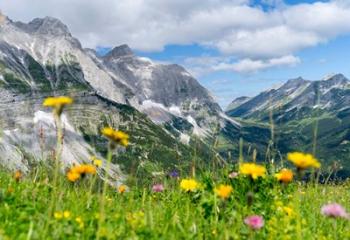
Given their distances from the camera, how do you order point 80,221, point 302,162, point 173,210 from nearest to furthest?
point 302,162, point 80,221, point 173,210

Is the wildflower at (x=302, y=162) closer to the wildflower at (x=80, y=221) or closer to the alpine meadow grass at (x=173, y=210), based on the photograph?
the alpine meadow grass at (x=173, y=210)

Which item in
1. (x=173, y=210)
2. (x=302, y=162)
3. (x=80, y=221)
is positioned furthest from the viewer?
(x=173, y=210)

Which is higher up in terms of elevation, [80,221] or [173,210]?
[80,221]

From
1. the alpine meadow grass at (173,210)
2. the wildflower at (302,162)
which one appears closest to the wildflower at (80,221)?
the alpine meadow grass at (173,210)

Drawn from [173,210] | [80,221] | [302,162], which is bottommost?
[173,210]

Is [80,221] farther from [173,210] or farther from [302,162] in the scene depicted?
[302,162]

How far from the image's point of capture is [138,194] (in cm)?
1103

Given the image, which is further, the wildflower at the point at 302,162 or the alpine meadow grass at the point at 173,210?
the alpine meadow grass at the point at 173,210

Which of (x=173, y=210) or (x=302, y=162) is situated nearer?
(x=302, y=162)

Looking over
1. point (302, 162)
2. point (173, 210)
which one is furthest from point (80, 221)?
point (302, 162)

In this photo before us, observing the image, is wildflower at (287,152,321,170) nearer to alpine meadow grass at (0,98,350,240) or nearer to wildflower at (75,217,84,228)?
alpine meadow grass at (0,98,350,240)

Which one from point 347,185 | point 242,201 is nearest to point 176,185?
point 242,201

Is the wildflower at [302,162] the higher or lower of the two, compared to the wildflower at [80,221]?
higher

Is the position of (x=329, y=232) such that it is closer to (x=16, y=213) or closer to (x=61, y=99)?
(x=16, y=213)
